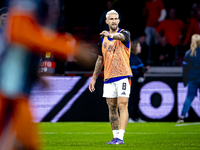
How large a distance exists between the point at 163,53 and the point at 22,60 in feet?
37.5

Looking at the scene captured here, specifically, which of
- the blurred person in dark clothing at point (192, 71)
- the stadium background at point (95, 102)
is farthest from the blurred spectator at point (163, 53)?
the blurred person in dark clothing at point (192, 71)

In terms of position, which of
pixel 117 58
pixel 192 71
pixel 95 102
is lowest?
pixel 95 102

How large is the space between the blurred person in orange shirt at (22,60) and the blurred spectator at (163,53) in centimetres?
1121

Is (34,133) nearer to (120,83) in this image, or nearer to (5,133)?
(5,133)

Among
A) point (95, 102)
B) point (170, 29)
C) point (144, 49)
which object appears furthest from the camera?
point (170, 29)

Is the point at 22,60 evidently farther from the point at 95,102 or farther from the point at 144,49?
the point at 144,49

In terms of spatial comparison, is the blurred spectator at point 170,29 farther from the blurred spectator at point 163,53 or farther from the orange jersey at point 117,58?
the orange jersey at point 117,58

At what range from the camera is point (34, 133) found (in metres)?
2.86

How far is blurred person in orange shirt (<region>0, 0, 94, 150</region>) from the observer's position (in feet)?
8.44

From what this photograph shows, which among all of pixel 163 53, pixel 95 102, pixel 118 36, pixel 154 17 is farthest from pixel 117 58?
pixel 154 17

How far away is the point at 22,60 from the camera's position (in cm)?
277

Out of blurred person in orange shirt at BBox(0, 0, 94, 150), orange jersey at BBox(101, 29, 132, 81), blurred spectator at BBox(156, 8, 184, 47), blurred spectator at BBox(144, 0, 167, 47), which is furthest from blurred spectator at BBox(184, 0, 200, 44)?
blurred person in orange shirt at BBox(0, 0, 94, 150)

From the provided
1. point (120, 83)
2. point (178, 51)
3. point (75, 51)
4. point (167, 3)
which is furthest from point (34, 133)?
point (167, 3)

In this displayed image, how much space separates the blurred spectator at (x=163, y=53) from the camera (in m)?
13.8
